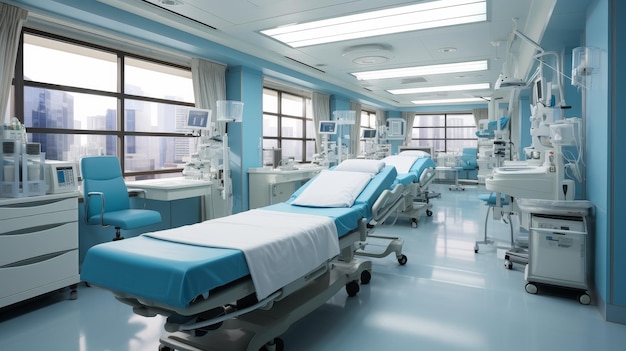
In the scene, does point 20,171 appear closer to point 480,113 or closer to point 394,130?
point 394,130

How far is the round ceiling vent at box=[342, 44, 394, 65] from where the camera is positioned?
5.40 m

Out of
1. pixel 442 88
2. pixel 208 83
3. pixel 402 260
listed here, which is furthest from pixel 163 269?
pixel 442 88

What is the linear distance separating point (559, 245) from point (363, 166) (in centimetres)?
169

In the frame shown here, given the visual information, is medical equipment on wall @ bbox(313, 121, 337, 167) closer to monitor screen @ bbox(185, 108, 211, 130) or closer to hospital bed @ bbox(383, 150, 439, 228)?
hospital bed @ bbox(383, 150, 439, 228)

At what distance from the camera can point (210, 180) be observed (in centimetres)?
480

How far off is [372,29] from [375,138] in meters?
4.14

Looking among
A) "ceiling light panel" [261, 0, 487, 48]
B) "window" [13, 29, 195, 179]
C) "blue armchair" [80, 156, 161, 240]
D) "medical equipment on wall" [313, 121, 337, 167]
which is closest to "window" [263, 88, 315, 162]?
"medical equipment on wall" [313, 121, 337, 167]

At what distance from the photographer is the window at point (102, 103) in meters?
3.83

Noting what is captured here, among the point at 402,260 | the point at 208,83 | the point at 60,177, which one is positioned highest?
the point at 208,83

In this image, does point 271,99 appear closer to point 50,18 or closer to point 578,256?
point 50,18

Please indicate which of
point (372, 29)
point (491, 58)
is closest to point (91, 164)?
point (372, 29)

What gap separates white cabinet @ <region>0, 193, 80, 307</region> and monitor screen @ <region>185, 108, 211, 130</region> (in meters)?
1.67

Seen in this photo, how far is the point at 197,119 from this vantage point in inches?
180

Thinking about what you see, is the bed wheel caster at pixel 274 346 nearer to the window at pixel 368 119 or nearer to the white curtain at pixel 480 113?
the window at pixel 368 119
